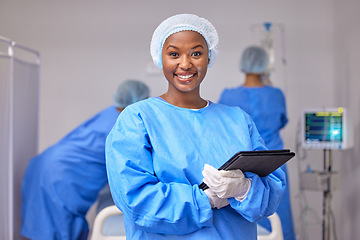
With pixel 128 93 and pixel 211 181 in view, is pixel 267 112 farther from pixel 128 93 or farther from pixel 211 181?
pixel 211 181

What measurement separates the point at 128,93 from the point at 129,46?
3.42 feet

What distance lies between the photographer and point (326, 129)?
303cm

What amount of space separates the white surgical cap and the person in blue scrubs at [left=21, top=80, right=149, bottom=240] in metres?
1.52

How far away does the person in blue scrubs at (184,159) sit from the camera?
1.17 m

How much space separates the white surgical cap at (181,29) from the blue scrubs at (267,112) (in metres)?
1.55

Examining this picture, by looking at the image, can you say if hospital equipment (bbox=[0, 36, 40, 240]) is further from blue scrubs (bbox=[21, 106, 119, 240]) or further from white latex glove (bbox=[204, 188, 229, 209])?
white latex glove (bbox=[204, 188, 229, 209])

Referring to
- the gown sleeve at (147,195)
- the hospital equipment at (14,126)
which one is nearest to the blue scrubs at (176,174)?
the gown sleeve at (147,195)

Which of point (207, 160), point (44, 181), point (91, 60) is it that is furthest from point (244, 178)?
point (91, 60)

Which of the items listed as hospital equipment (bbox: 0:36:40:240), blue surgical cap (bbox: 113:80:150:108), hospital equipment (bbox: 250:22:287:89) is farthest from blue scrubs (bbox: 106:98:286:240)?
hospital equipment (bbox: 250:22:287:89)

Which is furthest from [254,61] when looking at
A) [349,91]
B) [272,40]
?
[349,91]

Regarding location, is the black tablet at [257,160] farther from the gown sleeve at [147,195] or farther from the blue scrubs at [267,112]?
the blue scrubs at [267,112]

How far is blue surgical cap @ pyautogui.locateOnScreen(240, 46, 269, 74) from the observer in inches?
120

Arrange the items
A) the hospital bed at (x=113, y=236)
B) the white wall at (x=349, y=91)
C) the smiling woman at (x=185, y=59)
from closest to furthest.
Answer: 1. the smiling woman at (x=185, y=59)
2. the hospital bed at (x=113, y=236)
3. the white wall at (x=349, y=91)

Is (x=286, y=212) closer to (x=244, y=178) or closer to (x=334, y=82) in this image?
(x=334, y=82)
